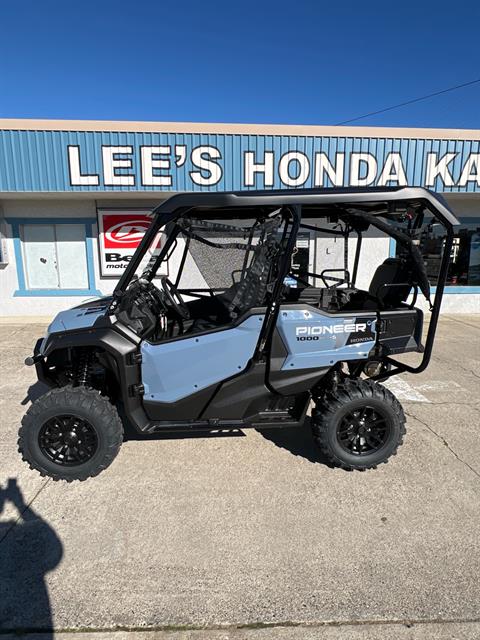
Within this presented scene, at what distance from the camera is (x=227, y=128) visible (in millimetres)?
8484

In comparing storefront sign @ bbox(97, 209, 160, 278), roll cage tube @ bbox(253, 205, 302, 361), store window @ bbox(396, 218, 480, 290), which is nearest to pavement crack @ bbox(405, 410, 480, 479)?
roll cage tube @ bbox(253, 205, 302, 361)

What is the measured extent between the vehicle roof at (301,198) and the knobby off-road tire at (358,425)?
1.44 m

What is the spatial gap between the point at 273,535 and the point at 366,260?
337 inches

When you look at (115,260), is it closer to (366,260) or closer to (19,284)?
(19,284)

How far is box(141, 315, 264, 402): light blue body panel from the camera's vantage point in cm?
298

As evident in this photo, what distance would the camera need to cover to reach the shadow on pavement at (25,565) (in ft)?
6.34

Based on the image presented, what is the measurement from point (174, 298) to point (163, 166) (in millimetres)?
5369

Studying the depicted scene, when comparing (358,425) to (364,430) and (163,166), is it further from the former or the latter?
(163,166)

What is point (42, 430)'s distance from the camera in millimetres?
2982

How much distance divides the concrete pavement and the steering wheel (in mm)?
1218

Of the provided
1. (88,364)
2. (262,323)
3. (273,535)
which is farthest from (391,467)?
(88,364)

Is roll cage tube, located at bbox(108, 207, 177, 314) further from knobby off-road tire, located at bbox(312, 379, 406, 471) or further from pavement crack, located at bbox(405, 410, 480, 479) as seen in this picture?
pavement crack, located at bbox(405, 410, 480, 479)

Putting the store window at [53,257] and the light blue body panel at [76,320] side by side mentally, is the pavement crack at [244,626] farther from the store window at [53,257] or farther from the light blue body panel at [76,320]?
the store window at [53,257]

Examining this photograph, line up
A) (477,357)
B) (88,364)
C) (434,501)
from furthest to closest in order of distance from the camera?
(477,357) < (88,364) < (434,501)
